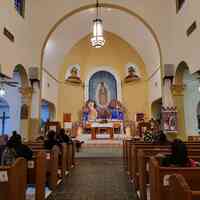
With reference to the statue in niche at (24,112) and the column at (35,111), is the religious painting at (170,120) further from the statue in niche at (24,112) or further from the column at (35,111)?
the statue in niche at (24,112)

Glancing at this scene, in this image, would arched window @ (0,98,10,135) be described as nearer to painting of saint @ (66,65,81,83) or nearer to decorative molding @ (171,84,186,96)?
painting of saint @ (66,65,81,83)

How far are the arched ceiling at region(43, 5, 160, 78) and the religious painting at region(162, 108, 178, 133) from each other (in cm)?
306

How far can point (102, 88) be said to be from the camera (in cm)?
1730

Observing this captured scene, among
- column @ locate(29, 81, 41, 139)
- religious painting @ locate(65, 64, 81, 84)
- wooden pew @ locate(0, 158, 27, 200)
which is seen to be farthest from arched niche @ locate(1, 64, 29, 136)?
wooden pew @ locate(0, 158, 27, 200)

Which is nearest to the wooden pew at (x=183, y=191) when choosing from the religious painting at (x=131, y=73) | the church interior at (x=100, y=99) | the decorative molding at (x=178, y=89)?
the church interior at (x=100, y=99)

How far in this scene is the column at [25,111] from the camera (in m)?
9.87

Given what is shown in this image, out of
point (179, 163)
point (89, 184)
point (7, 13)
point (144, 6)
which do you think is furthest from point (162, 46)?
point (179, 163)

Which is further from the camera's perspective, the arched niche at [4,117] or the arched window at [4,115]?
the arched window at [4,115]

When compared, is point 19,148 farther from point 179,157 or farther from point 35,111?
point 35,111

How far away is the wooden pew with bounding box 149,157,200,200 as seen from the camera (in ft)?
8.57

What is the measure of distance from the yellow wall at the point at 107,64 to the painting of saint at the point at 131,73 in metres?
0.28

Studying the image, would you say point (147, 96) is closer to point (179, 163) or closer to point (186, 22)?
point (186, 22)

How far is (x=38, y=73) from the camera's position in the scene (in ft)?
33.5

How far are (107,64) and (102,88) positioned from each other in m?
1.72
